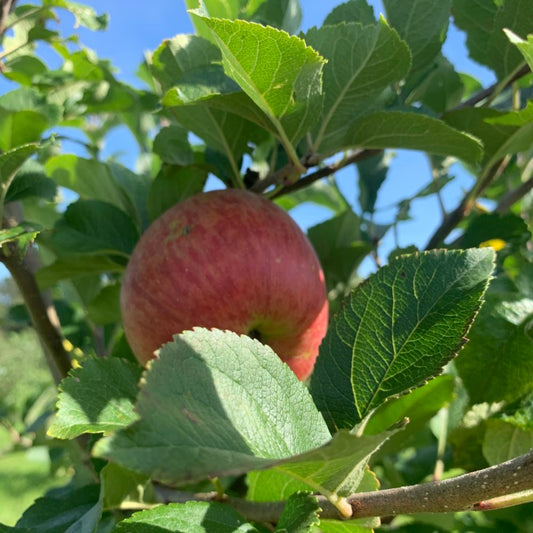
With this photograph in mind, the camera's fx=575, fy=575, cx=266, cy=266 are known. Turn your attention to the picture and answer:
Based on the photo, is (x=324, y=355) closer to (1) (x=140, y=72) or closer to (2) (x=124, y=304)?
(2) (x=124, y=304)

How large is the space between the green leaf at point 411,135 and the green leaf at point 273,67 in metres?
0.07

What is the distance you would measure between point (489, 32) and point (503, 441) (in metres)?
0.52

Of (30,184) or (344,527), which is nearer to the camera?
(344,527)

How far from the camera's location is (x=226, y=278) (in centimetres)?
59

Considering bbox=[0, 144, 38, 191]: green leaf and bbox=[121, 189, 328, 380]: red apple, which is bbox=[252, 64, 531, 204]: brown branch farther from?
bbox=[0, 144, 38, 191]: green leaf

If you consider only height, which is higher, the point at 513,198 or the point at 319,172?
the point at 319,172

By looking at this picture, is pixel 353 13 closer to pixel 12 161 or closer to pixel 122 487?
pixel 12 161

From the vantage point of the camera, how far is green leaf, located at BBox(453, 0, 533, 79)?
2.28 ft

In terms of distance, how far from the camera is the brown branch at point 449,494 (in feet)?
1.10

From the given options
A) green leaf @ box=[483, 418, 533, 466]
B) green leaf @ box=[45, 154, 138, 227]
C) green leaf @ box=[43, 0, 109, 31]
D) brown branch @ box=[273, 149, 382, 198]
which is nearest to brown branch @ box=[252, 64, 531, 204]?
brown branch @ box=[273, 149, 382, 198]

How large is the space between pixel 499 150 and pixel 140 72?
2.73 feet

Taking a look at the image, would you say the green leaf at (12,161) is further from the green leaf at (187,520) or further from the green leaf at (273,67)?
the green leaf at (187,520)

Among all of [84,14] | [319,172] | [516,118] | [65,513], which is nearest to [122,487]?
[65,513]

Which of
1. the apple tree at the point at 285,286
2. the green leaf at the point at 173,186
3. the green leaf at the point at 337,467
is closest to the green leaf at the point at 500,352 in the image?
the apple tree at the point at 285,286
